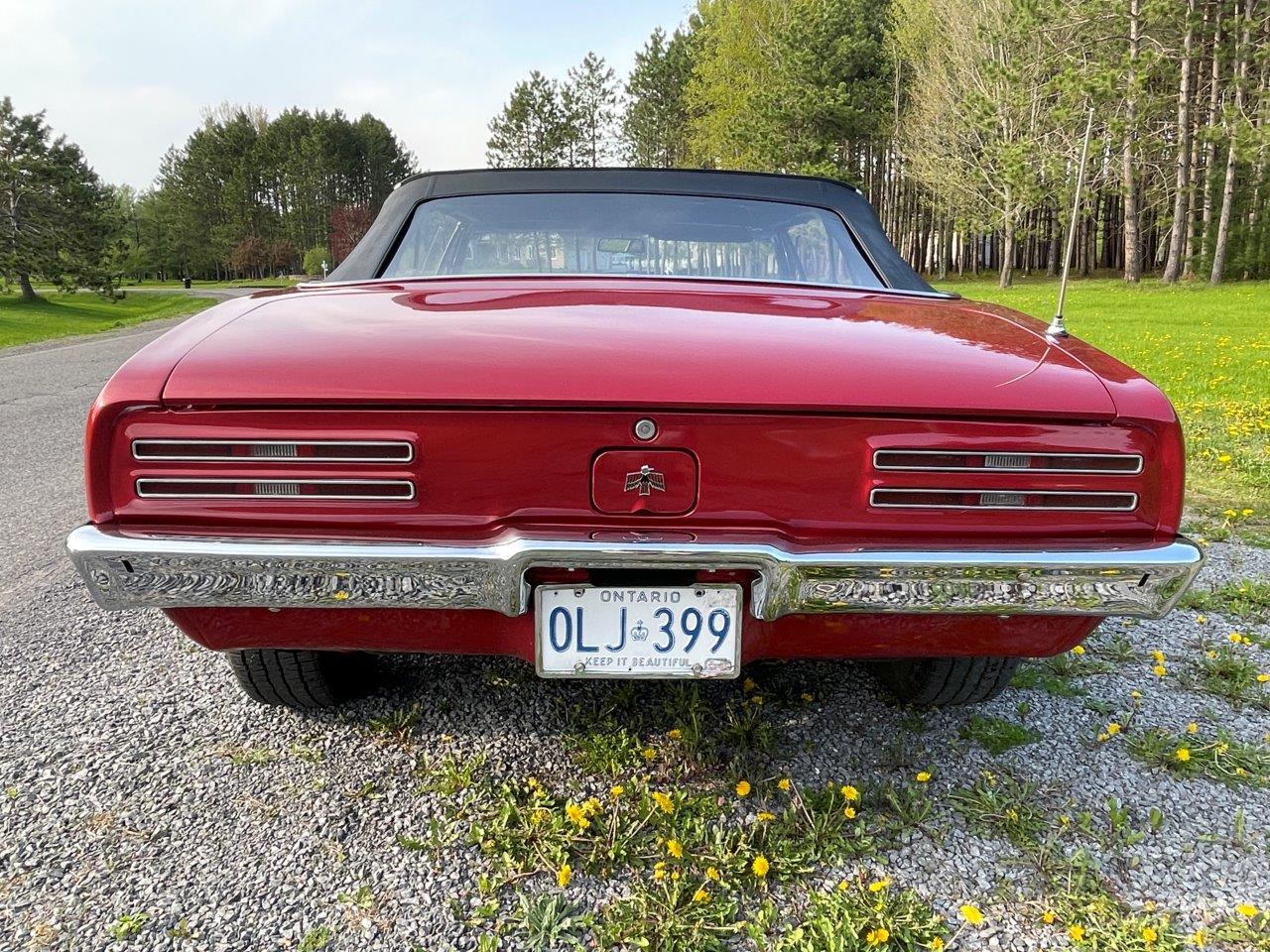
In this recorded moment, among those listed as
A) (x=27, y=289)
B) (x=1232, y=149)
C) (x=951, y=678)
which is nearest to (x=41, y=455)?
(x=951, y=678)

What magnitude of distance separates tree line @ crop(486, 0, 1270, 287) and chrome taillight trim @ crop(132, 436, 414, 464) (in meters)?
13.6

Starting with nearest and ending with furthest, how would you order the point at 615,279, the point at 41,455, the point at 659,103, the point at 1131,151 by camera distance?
the point at 615,279, the point at 41,455, the point at 1131,151, the point at 659,103

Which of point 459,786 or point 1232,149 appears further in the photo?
point 1232,149

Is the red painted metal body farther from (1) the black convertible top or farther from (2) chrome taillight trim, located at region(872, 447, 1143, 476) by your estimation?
(1) the black convertible top

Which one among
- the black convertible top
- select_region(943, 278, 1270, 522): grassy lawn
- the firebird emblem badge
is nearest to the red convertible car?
the firebird emblem badge

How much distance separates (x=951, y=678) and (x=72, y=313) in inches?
1091

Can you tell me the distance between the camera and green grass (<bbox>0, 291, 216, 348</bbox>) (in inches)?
686

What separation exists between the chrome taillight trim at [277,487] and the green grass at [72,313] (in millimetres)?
16731

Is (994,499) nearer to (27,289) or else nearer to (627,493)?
(627,493)

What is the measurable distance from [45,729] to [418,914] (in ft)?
4.35

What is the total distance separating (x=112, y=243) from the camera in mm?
29203

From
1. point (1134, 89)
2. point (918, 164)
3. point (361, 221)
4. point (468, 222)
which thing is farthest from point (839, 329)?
point (361, 221)

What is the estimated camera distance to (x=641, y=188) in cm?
253

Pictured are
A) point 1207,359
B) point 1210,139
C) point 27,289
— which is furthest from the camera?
point 27,289
